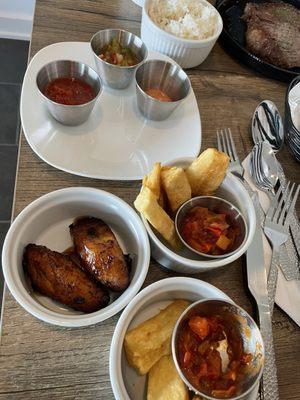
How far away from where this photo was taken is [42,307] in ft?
2.44

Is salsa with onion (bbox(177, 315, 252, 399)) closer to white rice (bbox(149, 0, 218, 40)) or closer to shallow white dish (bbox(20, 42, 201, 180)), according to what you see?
shallow white dish (bbox(20, 42, 201, 180))

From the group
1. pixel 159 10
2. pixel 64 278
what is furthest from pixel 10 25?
pixel 64 278

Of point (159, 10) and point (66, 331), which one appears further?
point (159, 10)

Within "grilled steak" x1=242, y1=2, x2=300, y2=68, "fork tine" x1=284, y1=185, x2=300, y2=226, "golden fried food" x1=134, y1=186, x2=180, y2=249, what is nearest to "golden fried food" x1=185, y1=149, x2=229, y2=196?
"golden fried food" x1=134, y1=186, x2=180, y2=249

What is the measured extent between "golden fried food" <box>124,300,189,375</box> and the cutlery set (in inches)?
8.5

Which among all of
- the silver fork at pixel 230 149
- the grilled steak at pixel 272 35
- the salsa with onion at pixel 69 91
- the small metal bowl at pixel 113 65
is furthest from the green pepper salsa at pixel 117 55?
the grilled steak at pixel 272 35

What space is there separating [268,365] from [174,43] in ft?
3.10

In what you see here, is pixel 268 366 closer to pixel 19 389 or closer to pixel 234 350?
pixel 234 350

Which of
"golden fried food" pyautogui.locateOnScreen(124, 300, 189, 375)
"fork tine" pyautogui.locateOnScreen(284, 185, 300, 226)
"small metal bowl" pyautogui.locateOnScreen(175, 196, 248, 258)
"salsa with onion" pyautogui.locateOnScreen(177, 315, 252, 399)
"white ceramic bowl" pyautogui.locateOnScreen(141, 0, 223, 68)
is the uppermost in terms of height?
"white ceramic bowl" pyautogui.locateOnScreen(141, 0, 223, 68)

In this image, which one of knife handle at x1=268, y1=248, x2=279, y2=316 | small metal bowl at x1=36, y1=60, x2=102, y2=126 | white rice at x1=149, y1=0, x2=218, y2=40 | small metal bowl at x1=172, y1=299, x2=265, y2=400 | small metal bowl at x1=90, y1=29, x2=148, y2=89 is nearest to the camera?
small metal bowl at x1=172, y1=299, x2=265, y2=400

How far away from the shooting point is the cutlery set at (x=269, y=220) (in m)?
Answer: 0.84

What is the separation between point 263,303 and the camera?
870 millimetres

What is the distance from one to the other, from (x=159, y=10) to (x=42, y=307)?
1.01 meters

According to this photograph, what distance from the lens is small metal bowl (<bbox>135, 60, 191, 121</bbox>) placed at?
3.58 feet
